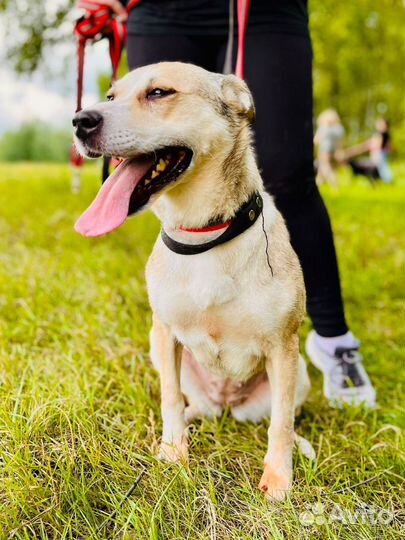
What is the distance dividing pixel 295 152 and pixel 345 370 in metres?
1.12

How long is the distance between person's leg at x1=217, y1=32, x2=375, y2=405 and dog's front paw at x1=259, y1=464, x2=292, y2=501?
2.73 feet

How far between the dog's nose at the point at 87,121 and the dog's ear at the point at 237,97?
0.50 meters

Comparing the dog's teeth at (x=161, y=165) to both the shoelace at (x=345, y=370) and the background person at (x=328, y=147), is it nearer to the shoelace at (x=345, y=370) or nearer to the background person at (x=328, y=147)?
the shoelace at (x=345, y=370)

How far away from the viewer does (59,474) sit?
193cm

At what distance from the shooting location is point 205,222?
2.13 meters

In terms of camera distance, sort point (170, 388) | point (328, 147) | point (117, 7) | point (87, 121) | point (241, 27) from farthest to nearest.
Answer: point (328, 147)
point (117, 7)
point (241, 27)
point (170, 388)
point (87, 121)

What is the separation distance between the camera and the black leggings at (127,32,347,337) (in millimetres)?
2592

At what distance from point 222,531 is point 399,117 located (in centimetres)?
2936

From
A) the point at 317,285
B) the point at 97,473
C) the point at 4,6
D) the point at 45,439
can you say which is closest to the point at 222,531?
the point at 97,473

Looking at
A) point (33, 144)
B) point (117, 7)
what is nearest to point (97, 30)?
point (117, 7)

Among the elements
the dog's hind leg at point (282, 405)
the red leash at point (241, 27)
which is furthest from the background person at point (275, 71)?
the dog's hind leg at point (282, 405)

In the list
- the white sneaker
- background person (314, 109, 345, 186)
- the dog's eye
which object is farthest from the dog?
background person (314, 109, 345, 186)

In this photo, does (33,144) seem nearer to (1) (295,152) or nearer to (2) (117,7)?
(2) (117,7)

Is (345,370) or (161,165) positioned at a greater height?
(161,165)
